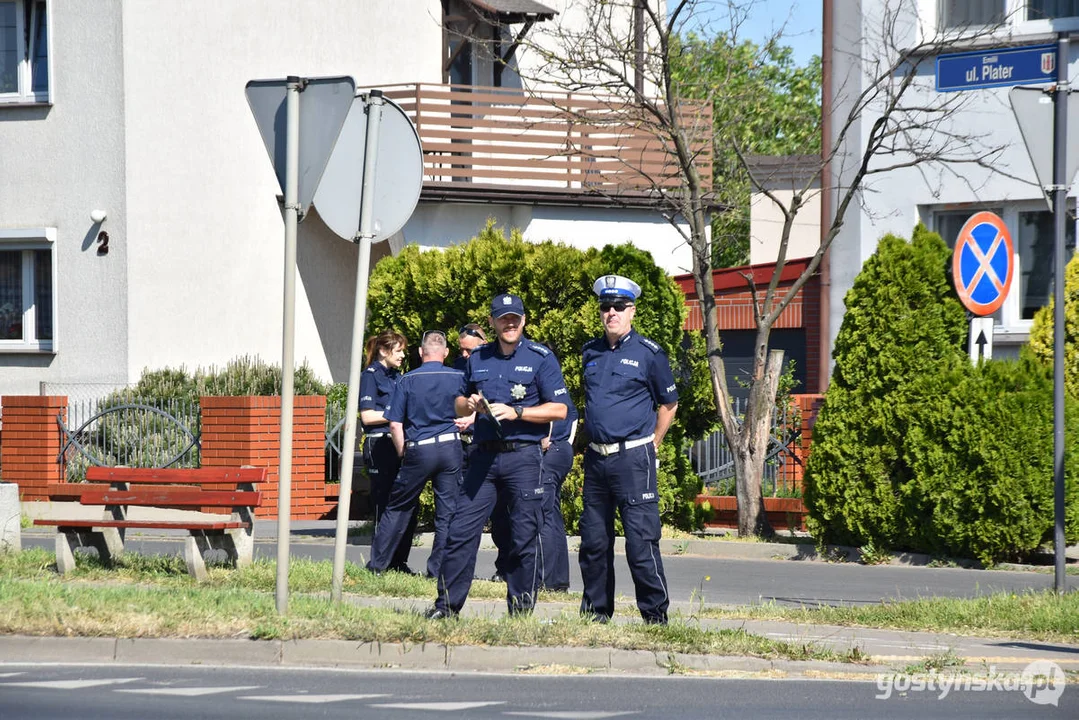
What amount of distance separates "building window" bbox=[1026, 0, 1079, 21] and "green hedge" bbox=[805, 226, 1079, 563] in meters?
4.23

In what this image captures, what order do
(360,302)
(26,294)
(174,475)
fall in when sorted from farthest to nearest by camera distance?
(26,294)
(174,475)
(360,302)

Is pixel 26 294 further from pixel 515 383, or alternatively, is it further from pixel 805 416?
pixel 515 383

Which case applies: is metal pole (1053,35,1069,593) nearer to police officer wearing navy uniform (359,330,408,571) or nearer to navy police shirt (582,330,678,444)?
navy police shirt (582,330,678,444)

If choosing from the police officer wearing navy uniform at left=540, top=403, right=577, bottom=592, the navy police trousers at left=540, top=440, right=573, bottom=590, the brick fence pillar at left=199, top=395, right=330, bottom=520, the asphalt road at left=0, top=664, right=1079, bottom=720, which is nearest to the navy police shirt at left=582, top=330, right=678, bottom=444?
the asphalt road at left=0, top=664, right=1079, bottom=720

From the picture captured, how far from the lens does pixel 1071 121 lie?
10.2 metres

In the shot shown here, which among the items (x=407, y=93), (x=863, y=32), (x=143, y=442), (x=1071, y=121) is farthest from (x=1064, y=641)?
(x=407, y=93)

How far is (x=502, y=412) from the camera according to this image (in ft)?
28.5

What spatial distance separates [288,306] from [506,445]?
147 centimetres

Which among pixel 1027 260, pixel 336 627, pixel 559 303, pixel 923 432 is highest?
pixel 1027 260

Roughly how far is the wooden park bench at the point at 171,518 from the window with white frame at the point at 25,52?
11746 mm

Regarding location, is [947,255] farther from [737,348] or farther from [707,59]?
[737,348]

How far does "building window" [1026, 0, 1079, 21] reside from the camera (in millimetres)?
16719

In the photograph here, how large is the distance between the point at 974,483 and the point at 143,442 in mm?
9870

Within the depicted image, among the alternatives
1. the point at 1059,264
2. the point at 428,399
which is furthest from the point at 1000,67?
the point at 428,399
